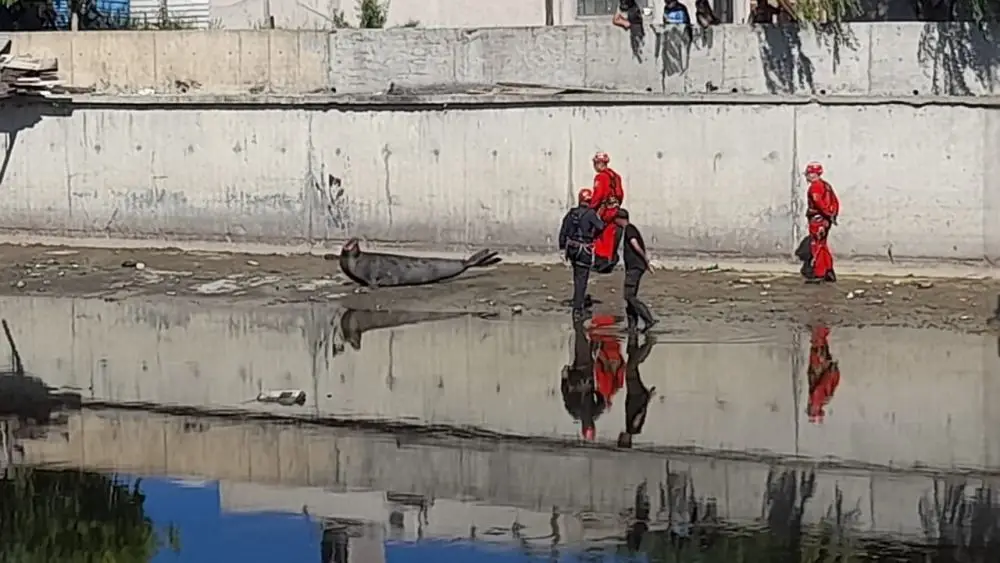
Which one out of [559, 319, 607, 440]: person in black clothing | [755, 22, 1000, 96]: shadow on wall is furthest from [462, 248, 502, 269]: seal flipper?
[755, 22, 1000, 96]: shadow on wall

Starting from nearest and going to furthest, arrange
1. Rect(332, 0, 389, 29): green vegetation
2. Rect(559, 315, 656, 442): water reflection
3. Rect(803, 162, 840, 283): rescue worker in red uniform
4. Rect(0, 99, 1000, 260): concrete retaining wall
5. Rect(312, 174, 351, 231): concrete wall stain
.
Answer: Rect(559, 315, 656, 442): water reflection, Rect(803, 162, 840, 283): rescue worker in red uniform, Rect(0, 99, 1000, 260): concrete retaining wall, Rect(312, 174, 351, 231): concrete wall stain, Rect(332, 0, 389, 29): green vegetation

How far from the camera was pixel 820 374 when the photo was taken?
15.2 metres

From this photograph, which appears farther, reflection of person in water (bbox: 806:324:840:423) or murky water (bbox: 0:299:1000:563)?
reflection of person in water (bbox: 806:324:840:423)

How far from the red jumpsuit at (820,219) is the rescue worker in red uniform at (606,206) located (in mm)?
2430

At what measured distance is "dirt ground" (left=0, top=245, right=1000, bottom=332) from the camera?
18.8 m

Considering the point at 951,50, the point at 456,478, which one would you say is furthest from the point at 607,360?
the point at 951,50

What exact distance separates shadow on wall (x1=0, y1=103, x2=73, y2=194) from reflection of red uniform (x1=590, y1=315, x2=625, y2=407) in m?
10.6

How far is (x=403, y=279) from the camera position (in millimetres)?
20891

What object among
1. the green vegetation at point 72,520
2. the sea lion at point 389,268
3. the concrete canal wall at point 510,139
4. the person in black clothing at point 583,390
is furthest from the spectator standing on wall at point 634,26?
the green vegetation at point 72,520

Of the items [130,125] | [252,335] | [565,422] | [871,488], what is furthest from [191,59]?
[871,488]

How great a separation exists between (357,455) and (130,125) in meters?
13.2

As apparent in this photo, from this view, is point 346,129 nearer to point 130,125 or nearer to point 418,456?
point 130,125

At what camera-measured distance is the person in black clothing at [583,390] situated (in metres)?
13.5

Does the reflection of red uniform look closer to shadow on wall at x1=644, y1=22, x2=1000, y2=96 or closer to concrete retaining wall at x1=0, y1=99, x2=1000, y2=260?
concrete retaining wall at x1=0, y1=99, x2=1000, y2=260
